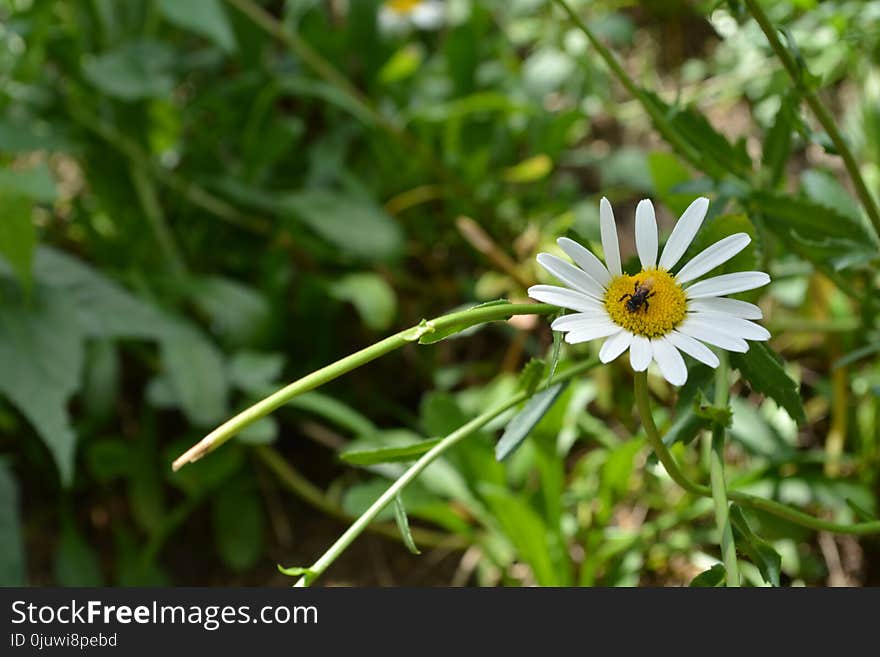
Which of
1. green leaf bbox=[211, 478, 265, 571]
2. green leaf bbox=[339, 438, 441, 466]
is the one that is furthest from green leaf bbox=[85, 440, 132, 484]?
green leaf bbox=[339, 438, 441, 466]

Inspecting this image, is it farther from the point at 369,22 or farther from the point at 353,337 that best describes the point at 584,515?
the point at 369,22

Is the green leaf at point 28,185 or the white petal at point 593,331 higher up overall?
the green leaf at point 28,185

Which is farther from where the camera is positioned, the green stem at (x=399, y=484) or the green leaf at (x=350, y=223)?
the green leaf at (x=350, y=223)

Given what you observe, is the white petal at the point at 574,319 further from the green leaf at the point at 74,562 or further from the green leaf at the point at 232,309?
the green leaf at the point at 74,562

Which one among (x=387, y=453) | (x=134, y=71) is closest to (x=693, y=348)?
(x=387, y=453)

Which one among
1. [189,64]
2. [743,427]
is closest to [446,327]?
[743,427]

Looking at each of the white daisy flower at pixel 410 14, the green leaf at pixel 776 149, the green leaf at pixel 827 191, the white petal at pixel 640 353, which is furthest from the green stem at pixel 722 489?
the white daisy flower at pixel 410 14
